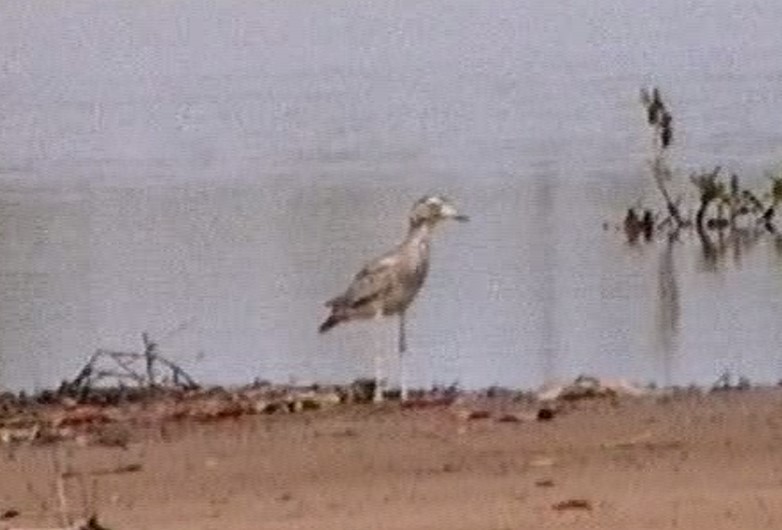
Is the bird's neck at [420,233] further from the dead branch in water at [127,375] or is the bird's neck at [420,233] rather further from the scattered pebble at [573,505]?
the scattered pebble at [573,505]

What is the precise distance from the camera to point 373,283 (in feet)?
43.0

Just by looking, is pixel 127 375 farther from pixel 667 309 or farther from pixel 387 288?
pixel 667 309

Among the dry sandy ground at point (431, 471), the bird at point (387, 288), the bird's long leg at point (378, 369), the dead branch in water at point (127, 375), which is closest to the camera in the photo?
the dry sandy ground at point (431, 471)

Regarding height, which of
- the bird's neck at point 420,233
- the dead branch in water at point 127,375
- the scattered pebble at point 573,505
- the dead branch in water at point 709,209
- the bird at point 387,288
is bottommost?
the scattered pebble at point 573,505

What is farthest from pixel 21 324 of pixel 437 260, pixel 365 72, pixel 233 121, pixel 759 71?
pixel 365 72

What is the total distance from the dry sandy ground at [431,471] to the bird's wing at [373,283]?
1823 mm

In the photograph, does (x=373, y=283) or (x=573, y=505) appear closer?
(x=573, y=505)

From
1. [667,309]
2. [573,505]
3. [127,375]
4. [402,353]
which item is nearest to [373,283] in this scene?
[402,353]

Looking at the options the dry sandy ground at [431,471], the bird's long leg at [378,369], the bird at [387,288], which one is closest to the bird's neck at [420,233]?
the bird at [387,288]

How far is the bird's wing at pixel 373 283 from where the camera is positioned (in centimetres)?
1309

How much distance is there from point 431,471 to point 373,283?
3656 millimetres

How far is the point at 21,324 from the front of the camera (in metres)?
16.2

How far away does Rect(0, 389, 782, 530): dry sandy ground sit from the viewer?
8484mm

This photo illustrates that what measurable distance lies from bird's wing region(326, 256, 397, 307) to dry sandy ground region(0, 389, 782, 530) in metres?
1.82
